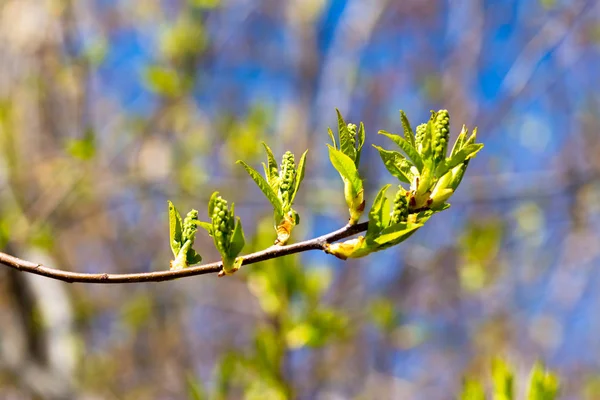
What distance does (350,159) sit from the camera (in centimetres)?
85

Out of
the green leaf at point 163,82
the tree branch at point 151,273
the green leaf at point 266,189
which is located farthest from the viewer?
the green leaf at point 163,82

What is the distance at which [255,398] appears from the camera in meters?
1.86

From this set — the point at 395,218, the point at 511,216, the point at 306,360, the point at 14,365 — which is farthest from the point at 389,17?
the point at 395,218

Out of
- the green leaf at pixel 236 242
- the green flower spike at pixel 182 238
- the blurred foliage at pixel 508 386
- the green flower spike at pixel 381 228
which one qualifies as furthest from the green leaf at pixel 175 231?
the blurred foliage at pixel 508 386

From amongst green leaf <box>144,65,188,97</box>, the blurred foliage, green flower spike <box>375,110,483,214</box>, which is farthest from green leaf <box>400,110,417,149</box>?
green leaf <box>144,65,188,97</box>

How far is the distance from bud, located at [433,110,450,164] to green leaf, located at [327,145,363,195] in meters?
0.12

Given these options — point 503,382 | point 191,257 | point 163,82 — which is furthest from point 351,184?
point 163,82

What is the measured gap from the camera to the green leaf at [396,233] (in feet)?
2.70

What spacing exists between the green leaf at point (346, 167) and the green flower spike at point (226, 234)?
164mm

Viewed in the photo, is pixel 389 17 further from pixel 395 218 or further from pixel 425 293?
pixel 395 218

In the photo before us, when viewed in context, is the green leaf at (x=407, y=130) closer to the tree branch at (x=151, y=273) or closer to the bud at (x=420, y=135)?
the bud at (x=420, y=135)

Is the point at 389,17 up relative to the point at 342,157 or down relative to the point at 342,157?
up

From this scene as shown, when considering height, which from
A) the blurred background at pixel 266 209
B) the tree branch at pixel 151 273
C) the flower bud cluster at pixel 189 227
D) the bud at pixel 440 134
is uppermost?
the blurred background at pixel 266 209

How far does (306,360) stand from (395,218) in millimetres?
2765
